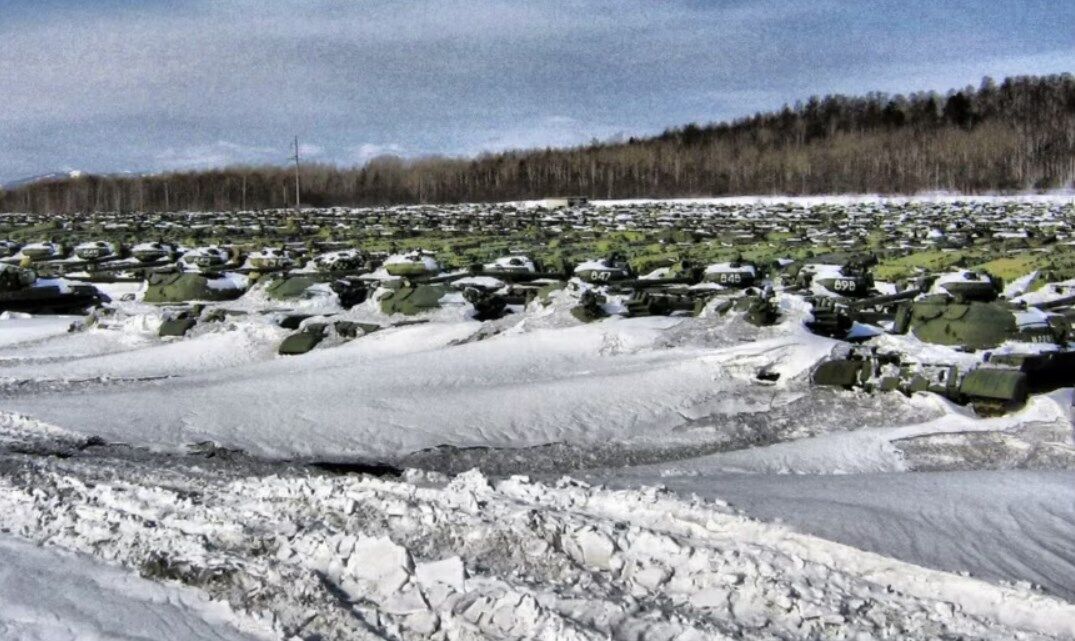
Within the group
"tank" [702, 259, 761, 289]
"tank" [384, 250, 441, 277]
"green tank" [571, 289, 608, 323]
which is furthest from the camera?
"tank" [384, 250, 441, 277]

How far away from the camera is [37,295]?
2220 cm

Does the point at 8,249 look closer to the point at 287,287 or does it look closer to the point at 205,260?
the point at 205,260

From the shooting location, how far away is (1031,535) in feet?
23.8

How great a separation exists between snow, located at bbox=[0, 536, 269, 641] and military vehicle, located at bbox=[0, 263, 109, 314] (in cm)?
1717

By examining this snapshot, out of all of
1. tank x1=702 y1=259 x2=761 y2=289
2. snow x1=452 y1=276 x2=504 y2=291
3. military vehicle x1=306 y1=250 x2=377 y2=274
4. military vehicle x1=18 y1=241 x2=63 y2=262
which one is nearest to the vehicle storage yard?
tank x1=702 y1=259 x2=761 y2=289

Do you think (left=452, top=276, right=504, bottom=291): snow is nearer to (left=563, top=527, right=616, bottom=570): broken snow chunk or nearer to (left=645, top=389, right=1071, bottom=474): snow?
(left=645, top=389, right=1071, bottom=474): snow

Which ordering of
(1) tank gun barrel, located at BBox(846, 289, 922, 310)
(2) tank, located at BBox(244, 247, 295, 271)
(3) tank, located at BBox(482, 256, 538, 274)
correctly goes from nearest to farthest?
(1) tank gun barrel, located at BBox(846, 289, 922, 310), (3) tank, located at BBox(482, 256, 538, 274), (2) tank, located at BBox(244, 247, 295, 271)

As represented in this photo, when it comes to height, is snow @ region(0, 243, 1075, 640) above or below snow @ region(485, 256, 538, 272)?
below

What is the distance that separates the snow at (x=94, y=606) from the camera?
562cm

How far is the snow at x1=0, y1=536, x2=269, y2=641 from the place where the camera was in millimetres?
5617

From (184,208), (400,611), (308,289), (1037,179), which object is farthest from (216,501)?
(184,208)

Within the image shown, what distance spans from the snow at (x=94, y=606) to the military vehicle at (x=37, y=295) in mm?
17166

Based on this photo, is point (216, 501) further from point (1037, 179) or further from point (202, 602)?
point (1037, 179)

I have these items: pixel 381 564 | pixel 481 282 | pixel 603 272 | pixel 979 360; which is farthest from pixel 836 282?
pixel 381 564
